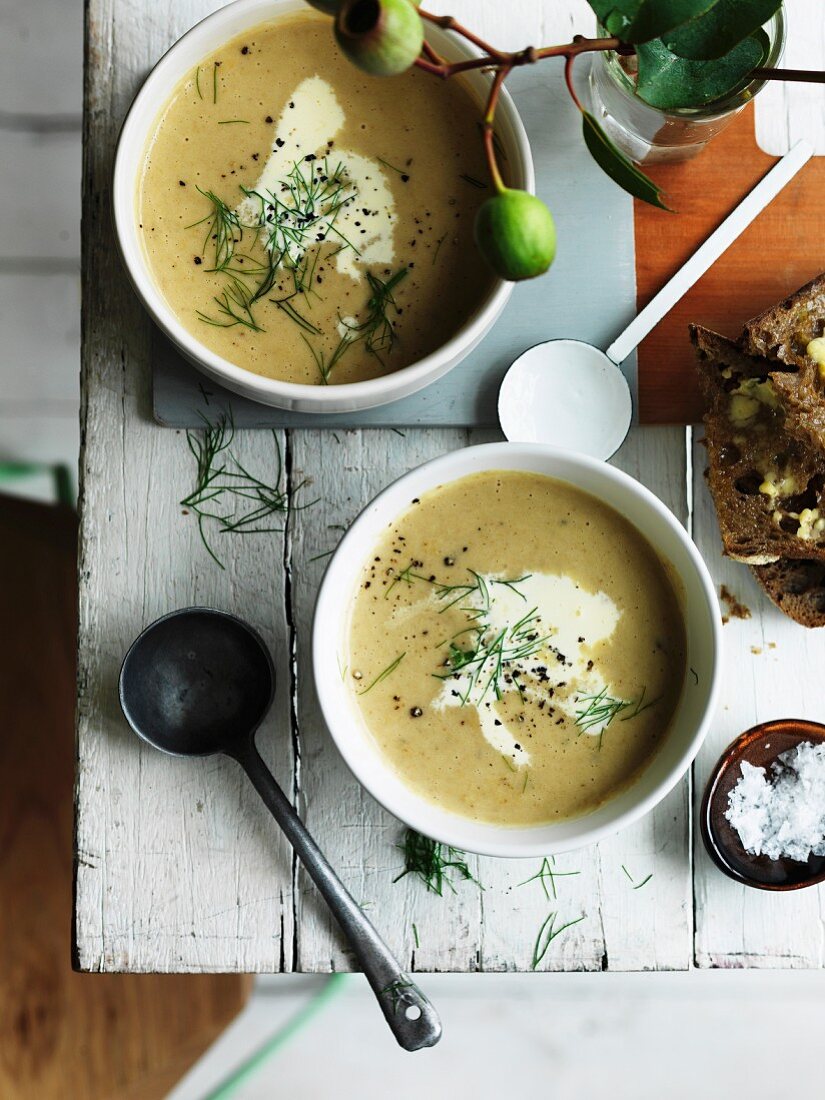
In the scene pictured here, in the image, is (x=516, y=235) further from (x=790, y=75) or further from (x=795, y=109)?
(x=795, y=109)

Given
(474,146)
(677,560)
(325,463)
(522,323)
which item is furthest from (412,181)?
(677,560)

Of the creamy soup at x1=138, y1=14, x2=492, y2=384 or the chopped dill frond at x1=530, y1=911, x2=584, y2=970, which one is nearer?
the creamy soup at x1=138, y1=14, x2=492, y2=384

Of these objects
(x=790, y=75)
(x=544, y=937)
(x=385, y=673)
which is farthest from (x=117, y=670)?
(x=790, y=75)

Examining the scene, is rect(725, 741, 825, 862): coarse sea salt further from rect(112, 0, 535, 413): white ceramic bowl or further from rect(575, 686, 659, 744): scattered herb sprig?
rect(112, 0, 535, 413): white ceramic bowl

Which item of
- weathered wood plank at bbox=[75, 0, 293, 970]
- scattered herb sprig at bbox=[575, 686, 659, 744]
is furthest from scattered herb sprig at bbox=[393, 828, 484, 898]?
scattered herb sprig at bbox=[575, 686, 659, 744]

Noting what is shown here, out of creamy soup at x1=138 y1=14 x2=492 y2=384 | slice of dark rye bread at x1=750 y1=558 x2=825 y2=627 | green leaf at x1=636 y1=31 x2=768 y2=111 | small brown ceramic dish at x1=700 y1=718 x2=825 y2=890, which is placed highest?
green leaf at x1=636 y1=31 x2=768 y2=111

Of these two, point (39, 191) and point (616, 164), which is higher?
point (616, 164)
